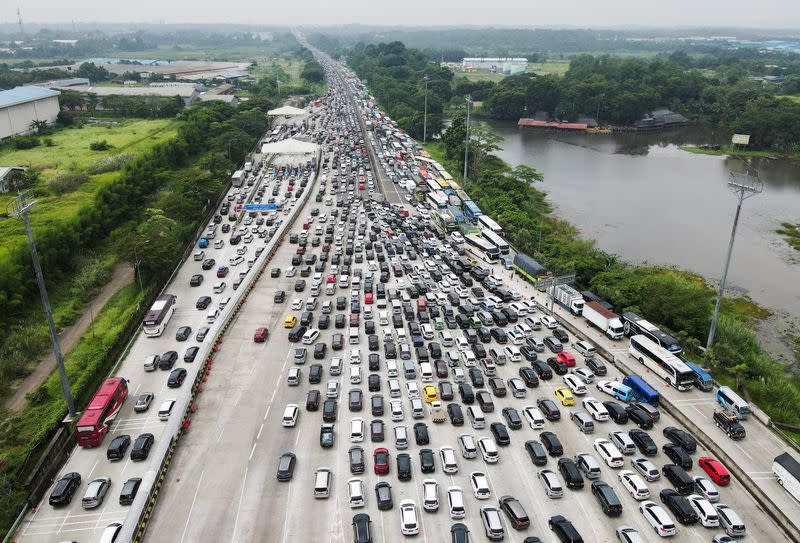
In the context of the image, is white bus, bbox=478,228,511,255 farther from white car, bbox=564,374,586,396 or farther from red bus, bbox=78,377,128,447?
red bus, bbox=78,377,128,447

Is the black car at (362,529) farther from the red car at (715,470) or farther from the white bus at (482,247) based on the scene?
the white bus at (482,247)

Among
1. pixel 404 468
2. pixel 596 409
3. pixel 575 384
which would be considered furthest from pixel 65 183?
pixel 596 409

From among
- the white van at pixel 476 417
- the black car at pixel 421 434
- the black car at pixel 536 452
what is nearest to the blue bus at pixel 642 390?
the black car at pixel 536 452

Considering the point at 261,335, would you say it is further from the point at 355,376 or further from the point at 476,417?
the point at 476,417

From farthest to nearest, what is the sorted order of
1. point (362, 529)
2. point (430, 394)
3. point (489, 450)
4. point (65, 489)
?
point (430, 394), point (489, 450), point (65, 489), point (362, 529)

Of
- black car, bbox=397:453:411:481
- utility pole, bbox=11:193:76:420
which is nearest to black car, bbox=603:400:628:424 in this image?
black car, bbox=397:453:411:481

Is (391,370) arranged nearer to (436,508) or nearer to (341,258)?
(436,508)

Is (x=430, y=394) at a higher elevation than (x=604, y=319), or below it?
below
